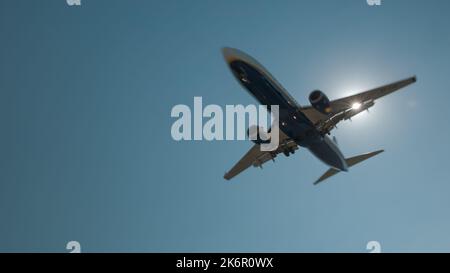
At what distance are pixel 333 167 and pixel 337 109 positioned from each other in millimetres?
10805

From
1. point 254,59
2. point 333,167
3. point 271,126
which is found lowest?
point 333,167

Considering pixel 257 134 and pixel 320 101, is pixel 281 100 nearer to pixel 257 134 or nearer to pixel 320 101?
pixel 320 101

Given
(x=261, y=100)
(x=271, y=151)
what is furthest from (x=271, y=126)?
(x=261, y=100)

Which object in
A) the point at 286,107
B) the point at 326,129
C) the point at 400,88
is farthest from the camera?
the point at 326,129

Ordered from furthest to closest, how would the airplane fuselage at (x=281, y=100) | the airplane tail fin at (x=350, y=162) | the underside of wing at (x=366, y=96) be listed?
1. the airplane tail fin at (x=350, y=162)
2. the airplane fuselage at (x=281, y=100)
3. the underside of wing at (x=366, y=96)

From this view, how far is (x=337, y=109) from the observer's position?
144 ft

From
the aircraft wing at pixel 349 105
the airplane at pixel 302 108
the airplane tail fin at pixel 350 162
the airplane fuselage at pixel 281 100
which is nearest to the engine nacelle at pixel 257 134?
the airplane at pixel 302 108

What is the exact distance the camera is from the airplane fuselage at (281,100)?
40312 millimetres

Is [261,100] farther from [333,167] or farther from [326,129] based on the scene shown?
[333,167]

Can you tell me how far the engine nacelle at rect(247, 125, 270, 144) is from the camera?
48.1m

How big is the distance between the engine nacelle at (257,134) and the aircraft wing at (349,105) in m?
5.83

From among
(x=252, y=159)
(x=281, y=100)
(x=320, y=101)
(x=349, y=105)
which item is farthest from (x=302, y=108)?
(x=252, y=159)

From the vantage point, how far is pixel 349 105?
43344 mm

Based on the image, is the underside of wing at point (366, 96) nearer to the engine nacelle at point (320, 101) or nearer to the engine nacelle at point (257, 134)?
the engine nacelle at point (320, 101)
